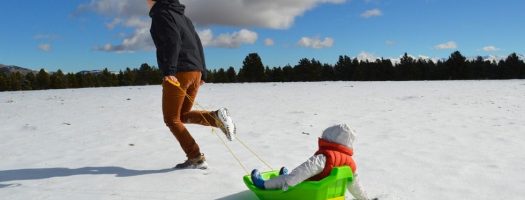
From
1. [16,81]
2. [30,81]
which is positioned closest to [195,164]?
[16,81]

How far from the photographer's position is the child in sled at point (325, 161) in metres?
3.87

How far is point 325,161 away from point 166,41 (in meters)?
2.24

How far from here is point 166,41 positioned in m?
5.01

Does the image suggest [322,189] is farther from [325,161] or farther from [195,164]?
[195,164]

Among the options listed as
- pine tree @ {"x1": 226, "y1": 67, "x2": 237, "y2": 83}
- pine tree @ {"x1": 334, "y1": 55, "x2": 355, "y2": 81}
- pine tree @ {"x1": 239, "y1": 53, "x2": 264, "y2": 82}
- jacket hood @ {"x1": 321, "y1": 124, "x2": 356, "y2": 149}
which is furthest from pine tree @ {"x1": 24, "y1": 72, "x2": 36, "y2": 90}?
jacket hood @ {"x1": 321, "y1": 124, "x2": 356, "y2": 149}

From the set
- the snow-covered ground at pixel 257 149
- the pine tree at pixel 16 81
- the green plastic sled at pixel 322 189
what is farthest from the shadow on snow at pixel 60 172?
the pine tree at pixel 16 81

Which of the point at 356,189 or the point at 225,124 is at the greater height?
the point at 225,124

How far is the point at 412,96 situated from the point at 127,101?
355 inches

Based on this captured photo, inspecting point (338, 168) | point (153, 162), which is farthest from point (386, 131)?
point (338, 168)

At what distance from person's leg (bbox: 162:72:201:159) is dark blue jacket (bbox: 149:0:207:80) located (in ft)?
0.51

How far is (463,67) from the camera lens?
62.3 metres

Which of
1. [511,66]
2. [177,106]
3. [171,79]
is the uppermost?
[511,66]

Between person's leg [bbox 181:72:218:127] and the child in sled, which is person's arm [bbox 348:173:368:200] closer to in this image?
the child in sled

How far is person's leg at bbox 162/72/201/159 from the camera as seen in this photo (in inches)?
205
